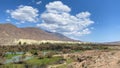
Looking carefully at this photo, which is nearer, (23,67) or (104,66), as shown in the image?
(104,66)

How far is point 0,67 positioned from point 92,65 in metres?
32.5

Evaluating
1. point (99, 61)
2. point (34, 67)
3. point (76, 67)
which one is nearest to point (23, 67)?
point (34, 67)

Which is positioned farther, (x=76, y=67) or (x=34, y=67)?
(x=34, y=67)

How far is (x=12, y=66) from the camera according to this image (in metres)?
62.1

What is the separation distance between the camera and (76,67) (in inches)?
1490

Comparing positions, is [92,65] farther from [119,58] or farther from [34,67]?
[34,67]

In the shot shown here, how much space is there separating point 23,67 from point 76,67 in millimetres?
25386

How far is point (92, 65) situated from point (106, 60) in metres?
2.09

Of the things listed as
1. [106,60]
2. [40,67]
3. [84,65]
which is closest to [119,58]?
[106,60]

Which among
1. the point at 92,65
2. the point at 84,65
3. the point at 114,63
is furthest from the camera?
the point at 84,65

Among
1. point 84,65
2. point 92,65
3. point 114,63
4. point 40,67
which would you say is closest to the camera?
point 114,63

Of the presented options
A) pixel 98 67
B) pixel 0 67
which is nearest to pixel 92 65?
pixel 98 67

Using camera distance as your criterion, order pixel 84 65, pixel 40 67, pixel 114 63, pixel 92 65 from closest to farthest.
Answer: pixel 114 63 → pixel 92 65 → pixel 84 65 → pixel 40 67

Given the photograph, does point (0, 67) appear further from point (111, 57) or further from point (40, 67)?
point (111, 57)
